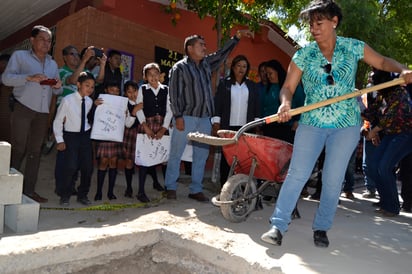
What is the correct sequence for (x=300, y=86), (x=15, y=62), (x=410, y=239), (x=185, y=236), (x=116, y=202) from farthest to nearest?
(x=300, y=86)
(x=116, y=202)
(x=15, y=62)
(x=410, y=239)
(x=185, y=236)

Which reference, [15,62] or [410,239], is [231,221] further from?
[15,62]

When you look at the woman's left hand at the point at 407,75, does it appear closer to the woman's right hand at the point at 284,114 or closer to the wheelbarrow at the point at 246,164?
the woman's right hand at the point at 284,114

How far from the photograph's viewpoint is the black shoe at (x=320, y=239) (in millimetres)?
3485

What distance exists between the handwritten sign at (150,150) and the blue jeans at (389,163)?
273 centimetres

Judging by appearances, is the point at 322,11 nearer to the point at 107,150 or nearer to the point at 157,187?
the point at 107,150

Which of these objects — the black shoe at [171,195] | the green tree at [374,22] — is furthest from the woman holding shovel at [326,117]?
the green tree at [374,22]

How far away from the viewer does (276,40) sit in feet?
38.4

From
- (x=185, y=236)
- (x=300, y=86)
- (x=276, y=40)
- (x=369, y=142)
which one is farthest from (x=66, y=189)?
(x=276, y=40)

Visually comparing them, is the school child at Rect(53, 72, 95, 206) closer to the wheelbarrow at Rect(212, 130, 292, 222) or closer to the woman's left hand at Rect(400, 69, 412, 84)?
the wheelbarrow at Rect(212, 130, 292, 222)

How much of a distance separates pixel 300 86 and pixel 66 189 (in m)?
3.34

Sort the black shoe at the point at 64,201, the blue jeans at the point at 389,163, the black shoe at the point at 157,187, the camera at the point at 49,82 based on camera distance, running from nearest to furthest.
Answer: the camera at the point at 49,82, the black shoe at the point at 64,201, the blue jeans at the point at 389,163, the black shoe at the point at 157,187

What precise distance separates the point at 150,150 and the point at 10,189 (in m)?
2.02

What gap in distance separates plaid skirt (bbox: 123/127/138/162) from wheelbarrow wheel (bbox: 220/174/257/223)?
1787 millimetres

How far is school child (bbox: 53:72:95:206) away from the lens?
4.82 m
